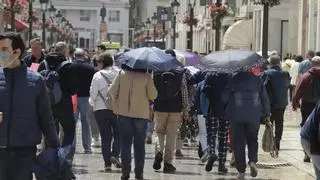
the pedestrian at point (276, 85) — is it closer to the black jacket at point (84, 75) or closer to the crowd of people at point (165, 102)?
the crowd of people at point (165, 102)

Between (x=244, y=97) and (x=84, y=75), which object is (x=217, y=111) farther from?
(x=84, y=75)

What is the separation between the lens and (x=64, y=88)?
13.0 meters

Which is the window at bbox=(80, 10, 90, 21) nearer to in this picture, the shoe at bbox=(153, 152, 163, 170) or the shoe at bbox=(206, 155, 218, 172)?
the shoe at bbox=(153, 152, 163, 170)

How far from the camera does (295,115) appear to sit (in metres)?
28.2

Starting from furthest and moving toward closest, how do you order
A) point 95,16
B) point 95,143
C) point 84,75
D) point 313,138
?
point 95,16 → point 95,143 → point 84,75 → point 313,138

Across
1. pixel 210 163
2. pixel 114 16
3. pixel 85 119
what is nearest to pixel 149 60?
pixel 210 163

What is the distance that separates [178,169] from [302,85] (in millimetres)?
2518

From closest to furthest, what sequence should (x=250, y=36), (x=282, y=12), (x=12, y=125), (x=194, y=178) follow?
(x=12, y=125)
(x=194, y=178)
(x=282, y=12)
(x=250, y=36)

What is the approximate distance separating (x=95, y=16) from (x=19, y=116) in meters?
171

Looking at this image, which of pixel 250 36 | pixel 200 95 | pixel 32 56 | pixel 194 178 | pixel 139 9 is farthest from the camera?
pixel 139 9

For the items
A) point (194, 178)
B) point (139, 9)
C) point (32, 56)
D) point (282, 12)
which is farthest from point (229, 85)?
point (139, 9)

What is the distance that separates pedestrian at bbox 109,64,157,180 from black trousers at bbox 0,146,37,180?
200 inches

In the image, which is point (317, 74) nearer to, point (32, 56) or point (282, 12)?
point (32, 56)

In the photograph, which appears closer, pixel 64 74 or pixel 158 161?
pixel 64 74
